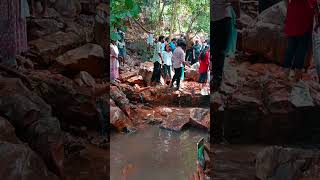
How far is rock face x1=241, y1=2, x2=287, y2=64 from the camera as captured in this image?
3.46 m

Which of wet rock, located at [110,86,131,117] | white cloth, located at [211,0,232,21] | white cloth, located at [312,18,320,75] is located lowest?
wet rock, located at [110,86,131,117]

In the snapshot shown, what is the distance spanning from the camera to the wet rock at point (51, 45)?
3.48 meters

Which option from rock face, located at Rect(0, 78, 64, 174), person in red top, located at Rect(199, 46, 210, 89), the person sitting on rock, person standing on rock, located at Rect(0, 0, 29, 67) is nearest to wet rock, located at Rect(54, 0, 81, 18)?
the person sitting on rock

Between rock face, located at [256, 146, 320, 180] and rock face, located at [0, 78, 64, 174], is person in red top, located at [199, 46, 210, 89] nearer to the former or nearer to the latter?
rock face, located at [256, 146, 320, 180]

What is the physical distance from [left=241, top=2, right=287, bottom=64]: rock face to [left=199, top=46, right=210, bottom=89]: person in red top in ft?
15.5

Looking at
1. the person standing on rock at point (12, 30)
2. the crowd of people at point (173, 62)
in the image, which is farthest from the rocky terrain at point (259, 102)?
the crowd of people at point (173, 62)

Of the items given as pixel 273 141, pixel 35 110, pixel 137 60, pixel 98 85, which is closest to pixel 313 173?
pixel 273 141

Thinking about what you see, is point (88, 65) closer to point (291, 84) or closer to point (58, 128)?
point (58, 128)

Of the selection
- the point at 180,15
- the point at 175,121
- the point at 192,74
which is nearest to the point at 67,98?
the point at 175,121

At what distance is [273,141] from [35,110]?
193 centimetres

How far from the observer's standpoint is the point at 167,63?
373 inches

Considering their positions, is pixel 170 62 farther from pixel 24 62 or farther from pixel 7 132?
pixel 7 132

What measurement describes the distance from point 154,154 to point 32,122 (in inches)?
103

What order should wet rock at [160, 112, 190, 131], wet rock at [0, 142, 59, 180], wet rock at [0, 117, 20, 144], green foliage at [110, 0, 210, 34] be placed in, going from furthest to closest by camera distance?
green foliage at [110, 0, 210, 34], wet rock at [160, 112, 190, 131], wet rock at [0, 117, 20, 144], wet rock at [0, 142, 59, 180]
